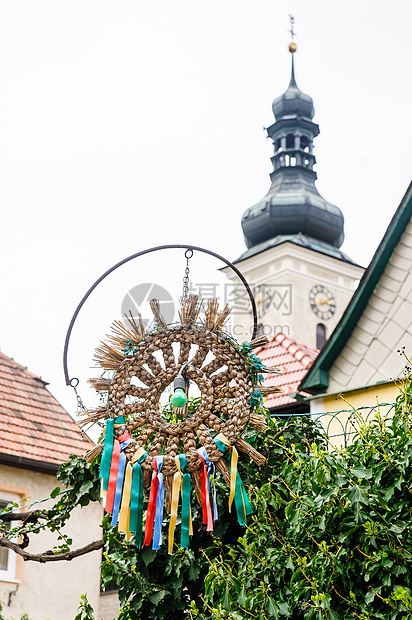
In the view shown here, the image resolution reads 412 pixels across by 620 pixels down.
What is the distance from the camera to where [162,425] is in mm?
4668

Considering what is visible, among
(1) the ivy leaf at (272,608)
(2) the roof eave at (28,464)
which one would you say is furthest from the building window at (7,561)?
(1) the ivy leaf at (272,608)

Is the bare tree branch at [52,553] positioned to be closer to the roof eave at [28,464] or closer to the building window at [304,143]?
the roof eave at [28,464]

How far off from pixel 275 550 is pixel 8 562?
313 inches

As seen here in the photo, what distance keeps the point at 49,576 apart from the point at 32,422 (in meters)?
2.00

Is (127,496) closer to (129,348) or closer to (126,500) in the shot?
(126,500)

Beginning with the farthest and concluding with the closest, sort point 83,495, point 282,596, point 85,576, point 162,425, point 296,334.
→ point 296,334
point 85,576
point 83,495
point 162,425
point 282,596

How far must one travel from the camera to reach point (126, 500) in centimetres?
463

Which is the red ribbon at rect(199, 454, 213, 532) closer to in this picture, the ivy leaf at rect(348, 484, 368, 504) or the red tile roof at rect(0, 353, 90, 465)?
the ivy leaf at rect(348, 484, 368, 504)

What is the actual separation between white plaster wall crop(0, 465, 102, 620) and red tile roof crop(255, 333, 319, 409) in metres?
3.02

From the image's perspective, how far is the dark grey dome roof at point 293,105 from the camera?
35.3 metres

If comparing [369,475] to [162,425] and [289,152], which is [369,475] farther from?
[289,152]

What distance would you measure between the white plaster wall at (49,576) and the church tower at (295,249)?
72.3 ft

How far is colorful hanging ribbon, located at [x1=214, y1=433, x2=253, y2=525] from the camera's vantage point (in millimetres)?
4559

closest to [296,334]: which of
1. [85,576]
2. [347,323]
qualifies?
[85,576]
